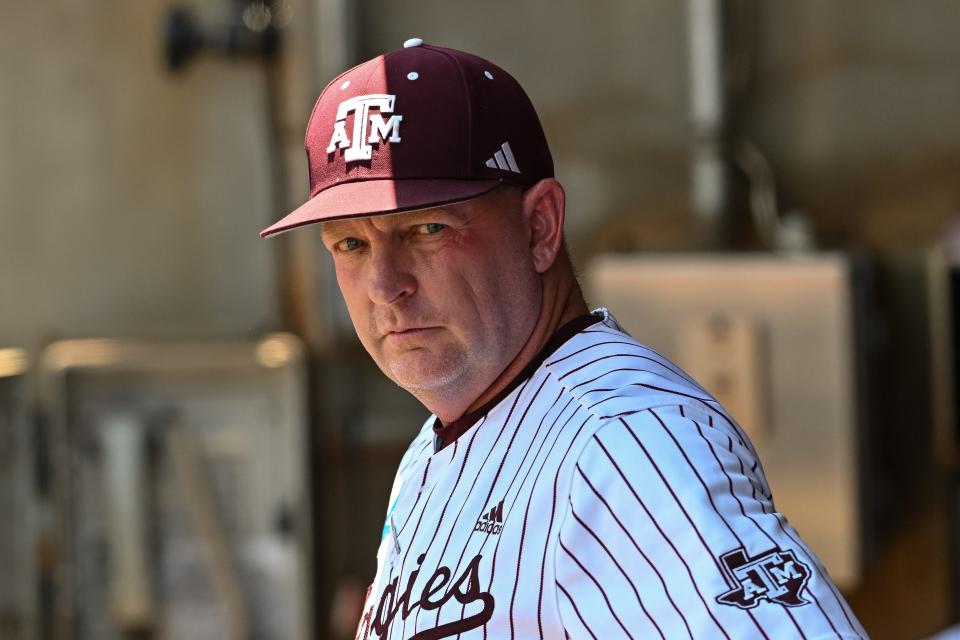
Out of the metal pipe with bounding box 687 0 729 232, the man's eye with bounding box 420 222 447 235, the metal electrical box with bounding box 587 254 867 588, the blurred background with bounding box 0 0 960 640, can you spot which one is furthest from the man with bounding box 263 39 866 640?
the metal pipe with bounding box 687 0 729 232

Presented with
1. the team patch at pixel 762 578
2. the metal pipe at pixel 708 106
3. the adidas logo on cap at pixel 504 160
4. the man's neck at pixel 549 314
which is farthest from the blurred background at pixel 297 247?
the team patch at pixel 762 578

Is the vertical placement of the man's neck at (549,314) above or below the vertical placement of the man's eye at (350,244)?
below

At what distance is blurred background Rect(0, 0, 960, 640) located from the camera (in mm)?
3918

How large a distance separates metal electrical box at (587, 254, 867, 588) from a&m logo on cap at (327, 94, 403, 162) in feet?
7.57

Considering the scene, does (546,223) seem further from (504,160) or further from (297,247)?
(297,247)

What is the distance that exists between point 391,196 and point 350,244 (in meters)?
0.14

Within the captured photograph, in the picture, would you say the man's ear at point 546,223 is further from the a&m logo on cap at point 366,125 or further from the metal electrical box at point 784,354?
the metal electrical box at point 784,354

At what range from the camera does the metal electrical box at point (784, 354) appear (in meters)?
3.68

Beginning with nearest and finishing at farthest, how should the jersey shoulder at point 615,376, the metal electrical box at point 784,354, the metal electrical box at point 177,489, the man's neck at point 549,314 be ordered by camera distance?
the jersey shoulder at point 615,376 → the man's neck at point 549,314 → the metal electrical box at point 784,354 → the metal electrical box at point 177,489

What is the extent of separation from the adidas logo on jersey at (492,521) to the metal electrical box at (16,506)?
3142 mm

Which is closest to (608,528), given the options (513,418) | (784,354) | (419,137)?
(513,418)

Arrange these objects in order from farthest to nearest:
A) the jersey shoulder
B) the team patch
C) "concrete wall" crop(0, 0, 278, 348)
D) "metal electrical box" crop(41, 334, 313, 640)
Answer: "concrete wall" crop(0, 0, 278, 348) → "metal electrical box" crop(41, 334, 313, 640) → the jersey shoulder → the team patch

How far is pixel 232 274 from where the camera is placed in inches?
173

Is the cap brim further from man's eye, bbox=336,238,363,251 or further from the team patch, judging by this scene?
A: the team patch
